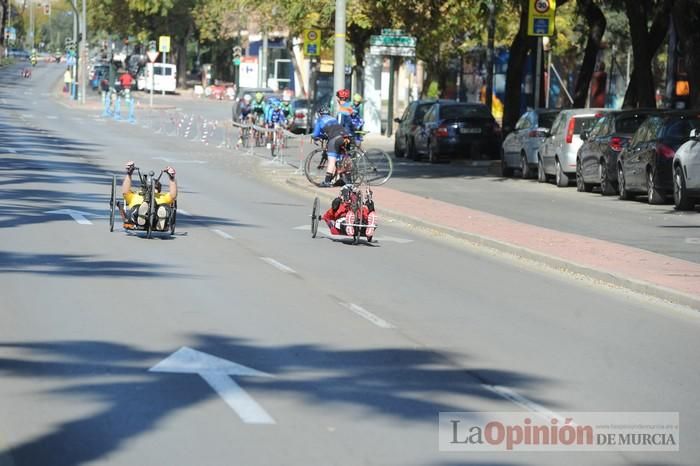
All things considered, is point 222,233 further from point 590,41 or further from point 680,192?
point 590,41

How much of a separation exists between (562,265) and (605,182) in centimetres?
1270

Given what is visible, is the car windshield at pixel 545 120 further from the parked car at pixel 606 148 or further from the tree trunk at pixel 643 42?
the parked car at pixel 606 148

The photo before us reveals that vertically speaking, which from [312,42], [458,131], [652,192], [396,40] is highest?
[396,40]

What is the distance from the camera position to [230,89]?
101562mm

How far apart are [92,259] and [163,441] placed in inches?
332

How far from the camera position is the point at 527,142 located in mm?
34375

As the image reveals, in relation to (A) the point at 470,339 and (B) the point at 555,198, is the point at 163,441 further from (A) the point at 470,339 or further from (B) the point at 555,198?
(B) the point at 555,198

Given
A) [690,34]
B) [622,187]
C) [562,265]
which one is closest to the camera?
[562,265]

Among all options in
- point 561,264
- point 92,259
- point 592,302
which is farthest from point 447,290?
point 92,259

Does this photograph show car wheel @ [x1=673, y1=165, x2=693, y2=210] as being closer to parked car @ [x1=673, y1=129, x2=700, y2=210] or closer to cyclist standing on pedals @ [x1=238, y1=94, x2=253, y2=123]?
parked car @ [x1=673, y1=129, x2=700, y2=210]

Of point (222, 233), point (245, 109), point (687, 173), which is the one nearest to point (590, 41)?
point (687, 173)

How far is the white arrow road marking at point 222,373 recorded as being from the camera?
824 cm

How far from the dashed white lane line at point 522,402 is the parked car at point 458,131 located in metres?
30.9

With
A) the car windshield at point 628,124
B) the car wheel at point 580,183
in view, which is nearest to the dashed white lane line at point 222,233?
the car windshield at point 628,124
